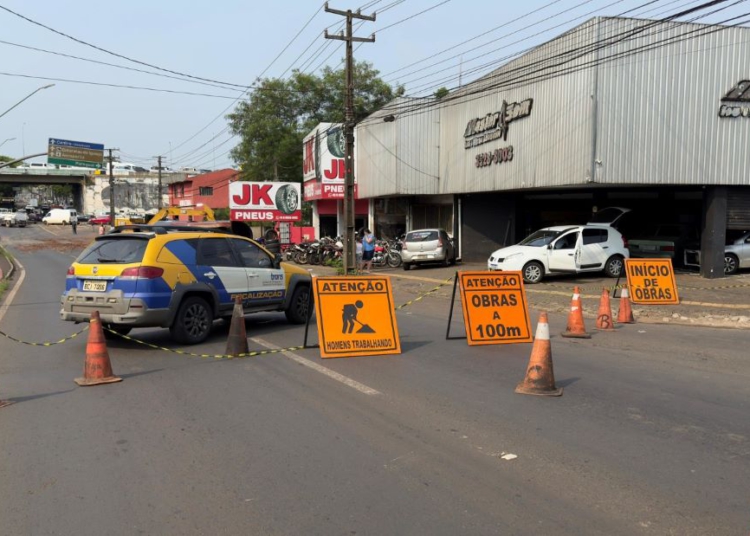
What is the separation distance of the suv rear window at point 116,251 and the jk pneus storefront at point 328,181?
24.9 metres

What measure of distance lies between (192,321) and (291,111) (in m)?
46.0

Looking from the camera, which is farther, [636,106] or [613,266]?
[613,266]

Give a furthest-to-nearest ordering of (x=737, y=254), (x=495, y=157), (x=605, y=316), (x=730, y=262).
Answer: (x=495, y=157) < (x=730, y=262) < (x=737, y=254) < (x=605, y=316)

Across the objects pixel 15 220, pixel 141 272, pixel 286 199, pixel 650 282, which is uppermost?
pixel 286 199

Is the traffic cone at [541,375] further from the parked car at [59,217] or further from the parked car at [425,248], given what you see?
the parked car at [59,217]

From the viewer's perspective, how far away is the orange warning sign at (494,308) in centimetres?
935

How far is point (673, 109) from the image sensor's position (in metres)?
17.9

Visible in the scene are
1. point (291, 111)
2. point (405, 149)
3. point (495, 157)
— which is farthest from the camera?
point (291, 111)

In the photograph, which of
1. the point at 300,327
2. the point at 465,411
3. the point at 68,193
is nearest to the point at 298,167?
the point at 300,327

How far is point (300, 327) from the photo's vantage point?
1136cm

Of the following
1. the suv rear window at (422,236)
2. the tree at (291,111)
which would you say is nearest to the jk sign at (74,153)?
the tree at (291,111)

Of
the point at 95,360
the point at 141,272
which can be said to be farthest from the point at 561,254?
the point at 95,360

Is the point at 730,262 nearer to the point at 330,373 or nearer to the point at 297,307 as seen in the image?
the point at 297,307

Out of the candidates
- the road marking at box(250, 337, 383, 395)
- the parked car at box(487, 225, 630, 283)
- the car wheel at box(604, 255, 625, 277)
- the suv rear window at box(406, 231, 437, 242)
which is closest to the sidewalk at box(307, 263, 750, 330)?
the car wheel at box(604, 255, 625, 277)
